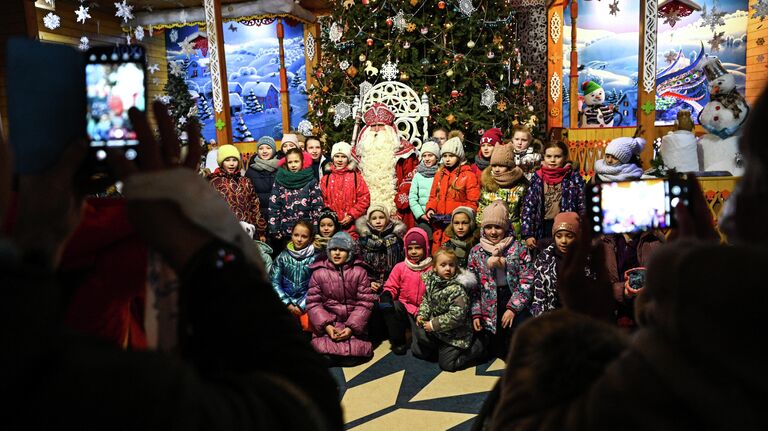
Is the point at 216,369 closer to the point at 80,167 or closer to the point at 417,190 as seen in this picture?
the point at 80,167

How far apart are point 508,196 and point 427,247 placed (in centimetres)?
89

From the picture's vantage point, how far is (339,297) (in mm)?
4172

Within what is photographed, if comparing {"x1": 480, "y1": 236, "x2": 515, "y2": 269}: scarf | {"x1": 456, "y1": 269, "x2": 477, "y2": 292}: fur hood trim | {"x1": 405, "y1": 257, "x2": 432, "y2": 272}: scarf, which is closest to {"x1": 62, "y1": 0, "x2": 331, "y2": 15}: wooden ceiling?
{"x1": 405, "y1": 257, "x2": 432, "y2": 272}: scarf

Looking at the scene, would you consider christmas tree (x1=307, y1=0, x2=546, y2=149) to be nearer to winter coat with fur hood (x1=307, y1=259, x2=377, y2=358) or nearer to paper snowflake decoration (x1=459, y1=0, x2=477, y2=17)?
paper snowflake decoration (x1=459, y1=0, x2=477, y2=17)

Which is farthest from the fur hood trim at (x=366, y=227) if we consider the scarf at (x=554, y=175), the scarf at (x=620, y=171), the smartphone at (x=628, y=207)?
the smartphone at (x=628, y=207)

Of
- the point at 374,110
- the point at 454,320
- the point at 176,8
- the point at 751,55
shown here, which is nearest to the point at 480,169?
the point at 374,110

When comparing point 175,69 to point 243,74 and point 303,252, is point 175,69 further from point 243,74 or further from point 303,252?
point 303,252

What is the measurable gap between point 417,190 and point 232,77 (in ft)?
27.9

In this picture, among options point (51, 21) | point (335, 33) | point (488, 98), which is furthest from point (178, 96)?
point (488, 98)

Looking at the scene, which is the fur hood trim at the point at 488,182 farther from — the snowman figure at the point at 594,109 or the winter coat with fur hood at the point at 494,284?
the snowman figure at the point at 594,109

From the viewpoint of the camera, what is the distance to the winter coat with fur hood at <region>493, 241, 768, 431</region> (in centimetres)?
51

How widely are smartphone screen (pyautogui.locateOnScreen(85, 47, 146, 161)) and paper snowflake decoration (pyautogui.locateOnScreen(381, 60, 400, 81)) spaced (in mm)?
6392

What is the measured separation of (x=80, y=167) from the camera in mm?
645

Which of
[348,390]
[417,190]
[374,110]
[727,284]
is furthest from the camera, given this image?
[374,110]
